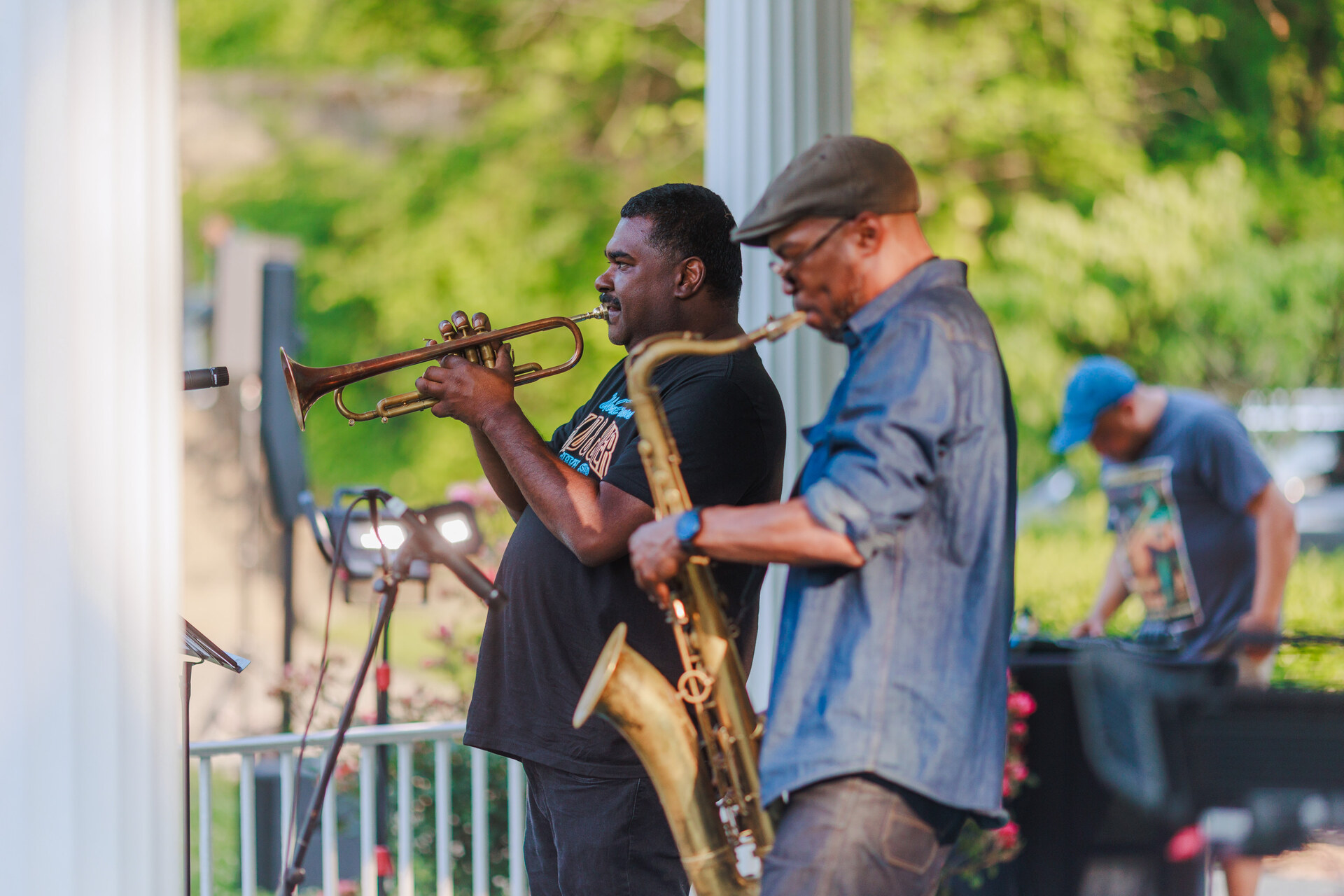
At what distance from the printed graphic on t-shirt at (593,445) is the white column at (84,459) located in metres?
1.04

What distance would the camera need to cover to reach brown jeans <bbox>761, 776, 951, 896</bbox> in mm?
1751

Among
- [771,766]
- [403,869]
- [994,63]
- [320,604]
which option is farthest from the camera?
[320,604]

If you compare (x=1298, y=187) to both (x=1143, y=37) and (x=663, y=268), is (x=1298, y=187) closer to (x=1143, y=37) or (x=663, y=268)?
(x=1143, y=37)

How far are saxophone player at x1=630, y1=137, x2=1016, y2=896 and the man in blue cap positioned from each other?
274 centimetres

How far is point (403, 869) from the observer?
3445mm

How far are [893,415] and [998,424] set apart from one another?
19 centimetres

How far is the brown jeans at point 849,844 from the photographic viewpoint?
5.74 feet

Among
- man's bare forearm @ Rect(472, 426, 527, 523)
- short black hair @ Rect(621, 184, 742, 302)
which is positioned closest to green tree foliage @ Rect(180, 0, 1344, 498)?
man's bare forearm @ Rect(472, 426, 527, 523)

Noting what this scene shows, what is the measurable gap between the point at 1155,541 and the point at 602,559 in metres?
2.94

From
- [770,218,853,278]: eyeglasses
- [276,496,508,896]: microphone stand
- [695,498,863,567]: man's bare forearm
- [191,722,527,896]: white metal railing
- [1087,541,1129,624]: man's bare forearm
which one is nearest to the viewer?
[695,498,863,567]: man's bare forearm

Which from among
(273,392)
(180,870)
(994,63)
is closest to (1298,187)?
(994,63)

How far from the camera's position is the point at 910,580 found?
1778 mm

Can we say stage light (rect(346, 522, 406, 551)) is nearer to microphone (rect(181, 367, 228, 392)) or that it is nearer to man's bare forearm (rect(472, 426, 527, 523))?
man's bare forearm (rect(472, 426, 527, 523))

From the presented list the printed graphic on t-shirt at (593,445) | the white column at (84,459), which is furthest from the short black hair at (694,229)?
the white column at (84,459)
